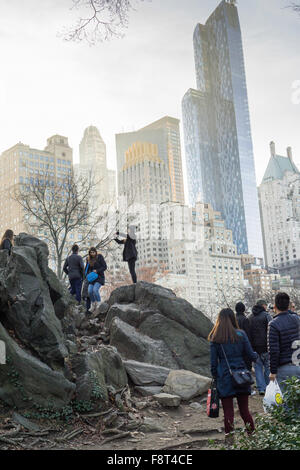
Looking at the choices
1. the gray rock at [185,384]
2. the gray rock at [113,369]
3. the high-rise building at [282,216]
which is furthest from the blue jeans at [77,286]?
the high-rise building at [282,216]

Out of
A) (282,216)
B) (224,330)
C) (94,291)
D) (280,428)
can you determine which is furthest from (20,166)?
(282,216)

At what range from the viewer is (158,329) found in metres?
11.4

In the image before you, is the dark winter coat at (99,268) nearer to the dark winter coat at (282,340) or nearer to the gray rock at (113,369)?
the gray rock at (113,369)

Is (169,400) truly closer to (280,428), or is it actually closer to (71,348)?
(71,348)

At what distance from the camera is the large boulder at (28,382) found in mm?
6926

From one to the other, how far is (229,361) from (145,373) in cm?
444

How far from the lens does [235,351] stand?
18.4 ft

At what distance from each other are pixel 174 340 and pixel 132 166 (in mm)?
106973

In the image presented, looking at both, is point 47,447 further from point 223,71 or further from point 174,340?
point 223,71

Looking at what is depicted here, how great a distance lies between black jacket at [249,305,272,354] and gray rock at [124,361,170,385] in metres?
2.06

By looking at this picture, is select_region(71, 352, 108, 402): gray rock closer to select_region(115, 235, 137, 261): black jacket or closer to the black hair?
the black hair

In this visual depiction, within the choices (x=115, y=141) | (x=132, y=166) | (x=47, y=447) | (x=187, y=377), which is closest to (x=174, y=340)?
(x=187, y=377)

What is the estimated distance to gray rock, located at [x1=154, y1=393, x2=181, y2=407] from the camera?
28.4ft

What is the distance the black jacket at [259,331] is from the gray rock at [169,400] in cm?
194
